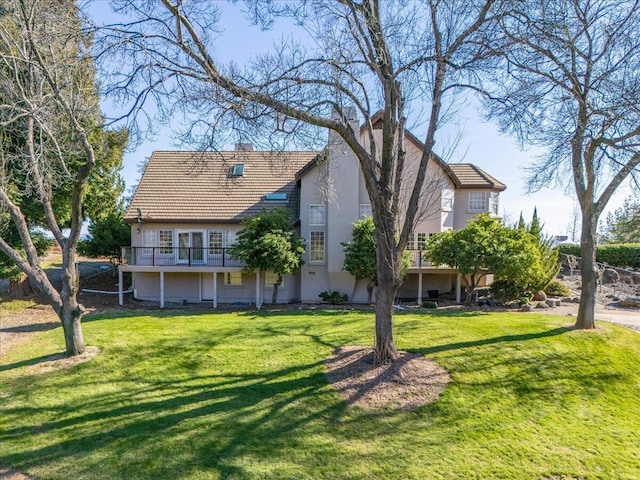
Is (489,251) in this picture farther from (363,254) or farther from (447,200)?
(363,254)

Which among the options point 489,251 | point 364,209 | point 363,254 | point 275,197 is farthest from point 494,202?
point 275,197

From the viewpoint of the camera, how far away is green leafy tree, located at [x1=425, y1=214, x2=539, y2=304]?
16016 millimetres

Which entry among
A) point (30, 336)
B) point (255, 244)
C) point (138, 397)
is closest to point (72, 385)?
point (138, 397)

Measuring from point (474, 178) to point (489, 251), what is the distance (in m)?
6.41

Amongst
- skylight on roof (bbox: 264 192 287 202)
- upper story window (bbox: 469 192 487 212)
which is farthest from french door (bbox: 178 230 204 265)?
upper story window (bbox: 469 192 487 212)

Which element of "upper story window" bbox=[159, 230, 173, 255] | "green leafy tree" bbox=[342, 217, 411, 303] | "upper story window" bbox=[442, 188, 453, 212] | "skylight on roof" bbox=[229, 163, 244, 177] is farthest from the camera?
"skylight on roof" bbox=[229, 163, 244, 177]

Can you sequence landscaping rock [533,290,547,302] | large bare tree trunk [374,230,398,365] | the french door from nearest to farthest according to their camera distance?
large bare tree trunk [374,230,398,365], landscaping rock [533,290,547,302], the french door

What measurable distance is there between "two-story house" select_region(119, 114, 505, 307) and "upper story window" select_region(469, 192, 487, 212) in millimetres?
52

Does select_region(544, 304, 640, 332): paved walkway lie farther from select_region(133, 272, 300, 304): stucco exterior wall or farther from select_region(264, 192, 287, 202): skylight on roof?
select_region(264, 192, 287, 202): skylight on roof

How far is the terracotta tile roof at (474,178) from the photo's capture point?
20531 millimetres

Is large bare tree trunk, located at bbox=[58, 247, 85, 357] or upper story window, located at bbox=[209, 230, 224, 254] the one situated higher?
upper story window, located at bbox=[209, 230, 224, 254]

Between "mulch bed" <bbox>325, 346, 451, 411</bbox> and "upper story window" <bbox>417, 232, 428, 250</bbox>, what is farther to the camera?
"upper story window" <bbox>417, 232, 428, 250</bbox>

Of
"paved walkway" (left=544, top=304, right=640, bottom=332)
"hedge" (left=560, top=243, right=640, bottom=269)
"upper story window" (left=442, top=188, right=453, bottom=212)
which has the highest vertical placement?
"upper story window" (left=442, top=188, right=453, bottom=212)

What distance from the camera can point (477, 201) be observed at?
68.7ft
